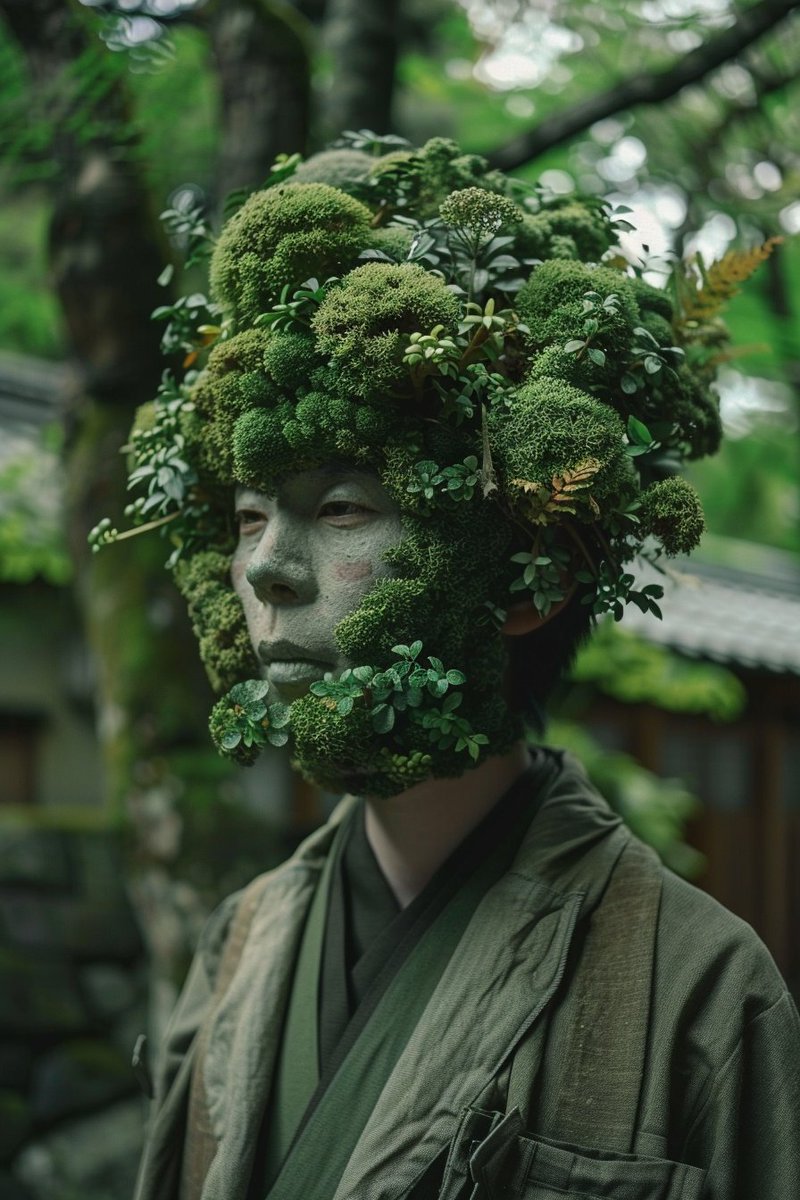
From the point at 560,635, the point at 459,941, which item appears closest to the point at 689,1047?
the point at 459,941

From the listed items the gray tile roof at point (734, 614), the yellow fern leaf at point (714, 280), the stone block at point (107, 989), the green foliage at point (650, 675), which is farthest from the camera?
the gray tile roof at point (734, 614)

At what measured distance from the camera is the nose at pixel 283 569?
1.74 m

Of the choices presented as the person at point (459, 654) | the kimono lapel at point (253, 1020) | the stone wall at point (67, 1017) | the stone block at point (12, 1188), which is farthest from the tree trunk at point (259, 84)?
the stone block at point (12, 1188)

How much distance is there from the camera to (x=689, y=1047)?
1659mm

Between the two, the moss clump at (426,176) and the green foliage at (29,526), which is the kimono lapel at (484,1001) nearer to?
the moss clump at (426,176)

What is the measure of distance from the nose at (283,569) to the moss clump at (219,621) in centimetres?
14

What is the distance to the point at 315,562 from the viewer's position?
175 centimetres

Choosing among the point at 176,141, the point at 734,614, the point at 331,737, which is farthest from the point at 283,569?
the point at 734,614

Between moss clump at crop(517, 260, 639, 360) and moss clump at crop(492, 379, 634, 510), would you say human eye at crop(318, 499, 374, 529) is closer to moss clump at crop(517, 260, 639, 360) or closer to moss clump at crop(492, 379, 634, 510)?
moss clump at crop(492, 379, 634, 510)

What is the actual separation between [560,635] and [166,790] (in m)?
1.90

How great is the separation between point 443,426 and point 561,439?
20 cm

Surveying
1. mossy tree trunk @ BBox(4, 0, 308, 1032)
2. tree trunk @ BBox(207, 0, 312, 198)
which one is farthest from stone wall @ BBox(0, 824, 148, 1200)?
tree trunk @ BBox(207, 0, 312, 198)

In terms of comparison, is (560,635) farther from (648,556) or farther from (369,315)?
(369,315)

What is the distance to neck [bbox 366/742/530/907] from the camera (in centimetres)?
196
